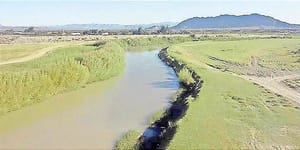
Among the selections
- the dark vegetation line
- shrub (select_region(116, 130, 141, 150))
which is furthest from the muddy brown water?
the dark vegetation line

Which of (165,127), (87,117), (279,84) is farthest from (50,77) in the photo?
(279,84)

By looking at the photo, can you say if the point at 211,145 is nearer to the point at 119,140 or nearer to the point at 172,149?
the point at 172,149

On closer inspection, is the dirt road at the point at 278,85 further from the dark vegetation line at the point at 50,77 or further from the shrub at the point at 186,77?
the dark vegetation line at the point at 50,77

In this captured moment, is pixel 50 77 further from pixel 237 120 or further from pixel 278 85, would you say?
pixel 278 85

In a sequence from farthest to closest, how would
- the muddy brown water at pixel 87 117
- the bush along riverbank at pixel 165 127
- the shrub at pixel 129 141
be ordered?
the muddy brown water at pixel 87 117 < the shrub at pixel 129 141 < the bush along riverbank at pixel 165 127

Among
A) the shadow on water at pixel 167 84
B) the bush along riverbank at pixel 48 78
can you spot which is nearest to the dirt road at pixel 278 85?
the shadow on water at pixel 167 84

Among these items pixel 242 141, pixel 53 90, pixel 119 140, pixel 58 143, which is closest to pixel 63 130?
pixel 58 143

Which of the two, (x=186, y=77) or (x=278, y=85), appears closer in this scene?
(x=278, y=85)

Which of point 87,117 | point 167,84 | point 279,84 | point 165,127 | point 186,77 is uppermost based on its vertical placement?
point 279,84

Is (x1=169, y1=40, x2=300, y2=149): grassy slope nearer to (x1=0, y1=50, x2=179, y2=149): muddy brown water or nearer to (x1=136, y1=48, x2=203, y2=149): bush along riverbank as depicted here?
(x1=136, y1=48, x2=203, y2=149): bush along riverbank
